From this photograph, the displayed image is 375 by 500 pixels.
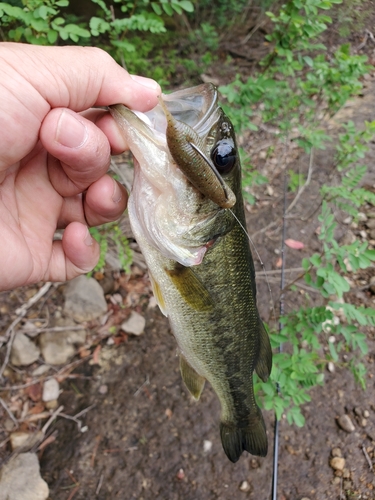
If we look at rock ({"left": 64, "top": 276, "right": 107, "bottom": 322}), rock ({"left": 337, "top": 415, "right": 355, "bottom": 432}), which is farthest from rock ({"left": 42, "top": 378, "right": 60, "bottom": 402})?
rock ({"left": 337, "top": 415, "right": 355, "bottom": 432})

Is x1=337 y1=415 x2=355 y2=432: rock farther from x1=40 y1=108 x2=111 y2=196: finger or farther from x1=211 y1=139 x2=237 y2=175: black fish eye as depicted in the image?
x1=40 y1=108 x2=111 y2=196: finger

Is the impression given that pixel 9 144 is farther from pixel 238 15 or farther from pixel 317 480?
pixel 238 15

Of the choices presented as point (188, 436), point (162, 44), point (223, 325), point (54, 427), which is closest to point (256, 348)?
point (223, 325)

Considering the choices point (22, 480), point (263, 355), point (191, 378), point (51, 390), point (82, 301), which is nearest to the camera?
point (263, 355)

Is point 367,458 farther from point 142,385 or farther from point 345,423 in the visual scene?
point 142,385

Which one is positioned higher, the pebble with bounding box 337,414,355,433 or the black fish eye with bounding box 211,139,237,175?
the black fish eye with bounding box 211,139,237,175

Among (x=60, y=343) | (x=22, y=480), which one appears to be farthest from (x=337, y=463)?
(x=60, y=343)

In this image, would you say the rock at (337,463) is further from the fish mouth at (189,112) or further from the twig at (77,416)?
the fish mouth at (189,112)
